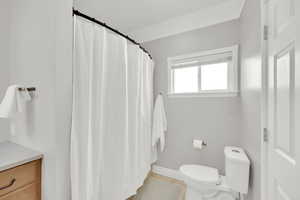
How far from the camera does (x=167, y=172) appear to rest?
8.00 ft

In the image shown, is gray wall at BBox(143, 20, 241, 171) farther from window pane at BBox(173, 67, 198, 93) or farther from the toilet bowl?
the toilet bowl

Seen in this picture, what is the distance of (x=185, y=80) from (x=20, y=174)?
2272 mm

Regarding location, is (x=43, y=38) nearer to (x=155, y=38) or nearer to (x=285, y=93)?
(x=285, y=93)

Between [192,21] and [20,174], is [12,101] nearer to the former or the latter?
[20,174]

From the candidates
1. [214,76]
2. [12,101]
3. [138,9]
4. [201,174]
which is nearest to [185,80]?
[214,76]

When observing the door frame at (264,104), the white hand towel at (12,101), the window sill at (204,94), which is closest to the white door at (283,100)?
the door frame at (264,104)

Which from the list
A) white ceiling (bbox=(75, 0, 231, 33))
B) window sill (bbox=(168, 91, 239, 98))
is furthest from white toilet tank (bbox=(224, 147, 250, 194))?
white ceiling (bbox=(75, 0, 231, 33))

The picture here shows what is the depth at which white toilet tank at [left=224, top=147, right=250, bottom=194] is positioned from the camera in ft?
4.38

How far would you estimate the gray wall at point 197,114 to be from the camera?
2.01m

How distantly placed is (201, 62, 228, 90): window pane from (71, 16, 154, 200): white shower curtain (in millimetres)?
1085

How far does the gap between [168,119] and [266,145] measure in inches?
59.3

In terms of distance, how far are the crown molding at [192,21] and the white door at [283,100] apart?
1.02m

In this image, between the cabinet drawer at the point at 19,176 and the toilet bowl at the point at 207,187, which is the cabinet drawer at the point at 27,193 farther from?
the toilet bowl at the point at 207,187

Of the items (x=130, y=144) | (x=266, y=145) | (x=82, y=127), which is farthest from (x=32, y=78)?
(x=266, y=145)
